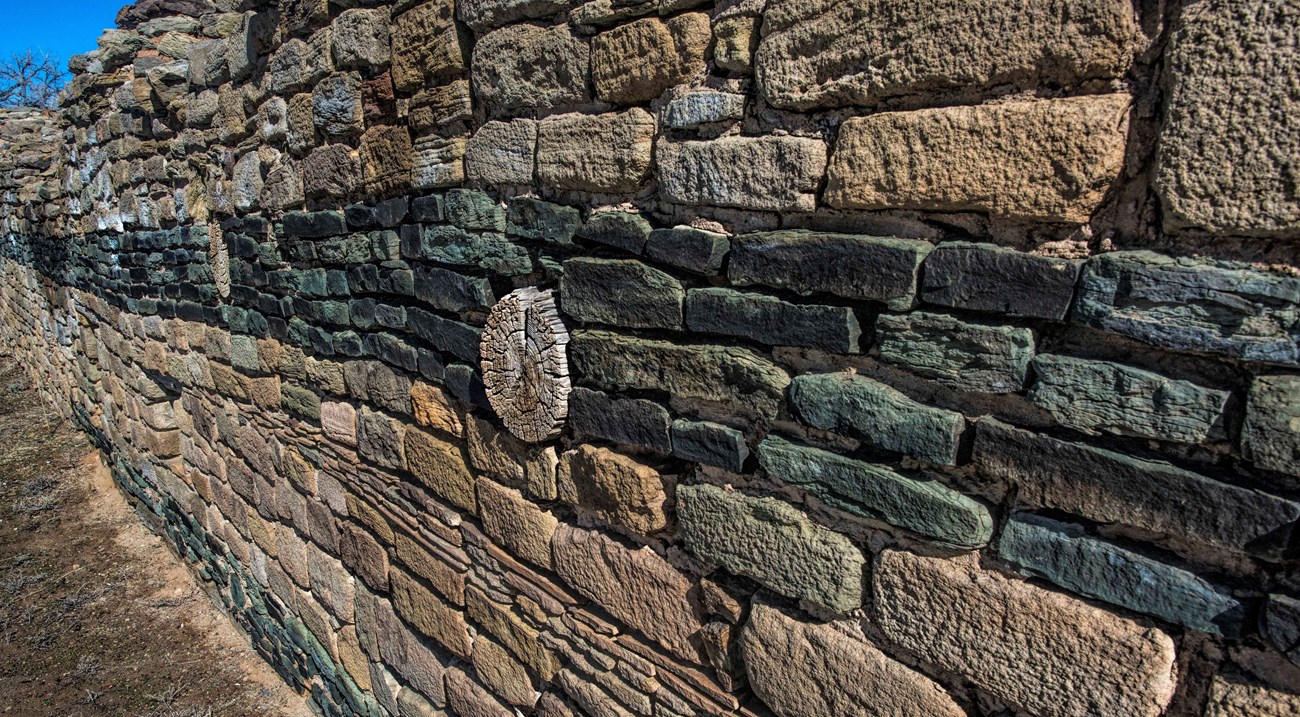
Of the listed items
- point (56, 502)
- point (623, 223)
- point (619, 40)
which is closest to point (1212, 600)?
point (623, 223)

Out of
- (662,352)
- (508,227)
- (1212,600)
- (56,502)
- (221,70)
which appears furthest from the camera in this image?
(56,502)

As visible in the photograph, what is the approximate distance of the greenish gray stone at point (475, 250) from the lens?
205cm

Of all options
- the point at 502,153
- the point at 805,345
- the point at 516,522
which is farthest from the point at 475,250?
the point at 805,345

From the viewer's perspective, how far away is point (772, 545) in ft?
4.88

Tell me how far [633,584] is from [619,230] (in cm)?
88

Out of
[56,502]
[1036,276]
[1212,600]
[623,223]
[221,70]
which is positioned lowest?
[56,502]

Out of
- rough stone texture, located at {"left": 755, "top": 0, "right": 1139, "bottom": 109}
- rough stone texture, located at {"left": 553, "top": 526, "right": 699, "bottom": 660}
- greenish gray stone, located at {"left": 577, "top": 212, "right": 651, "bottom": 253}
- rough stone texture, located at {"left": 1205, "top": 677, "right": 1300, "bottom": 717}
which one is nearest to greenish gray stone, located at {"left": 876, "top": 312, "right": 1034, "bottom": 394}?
rough stone texture, located at {"left": 755, "top": 0, "right": 1139, "bottom": 109}

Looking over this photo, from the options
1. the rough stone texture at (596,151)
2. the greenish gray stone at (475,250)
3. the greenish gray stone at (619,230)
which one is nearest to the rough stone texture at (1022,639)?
the greenish gray stone at (619,230)

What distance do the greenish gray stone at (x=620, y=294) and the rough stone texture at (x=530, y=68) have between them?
432mm

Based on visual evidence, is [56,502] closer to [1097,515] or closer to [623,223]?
[623,223]

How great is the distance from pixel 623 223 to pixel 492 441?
905 millimetres

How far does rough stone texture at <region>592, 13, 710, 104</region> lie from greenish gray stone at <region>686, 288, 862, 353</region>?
0.47 meters

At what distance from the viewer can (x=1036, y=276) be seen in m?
1.07

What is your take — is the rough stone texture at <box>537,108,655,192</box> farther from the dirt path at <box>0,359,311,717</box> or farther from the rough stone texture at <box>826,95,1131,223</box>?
the dirt path at <box>0,359,311,717</box>
